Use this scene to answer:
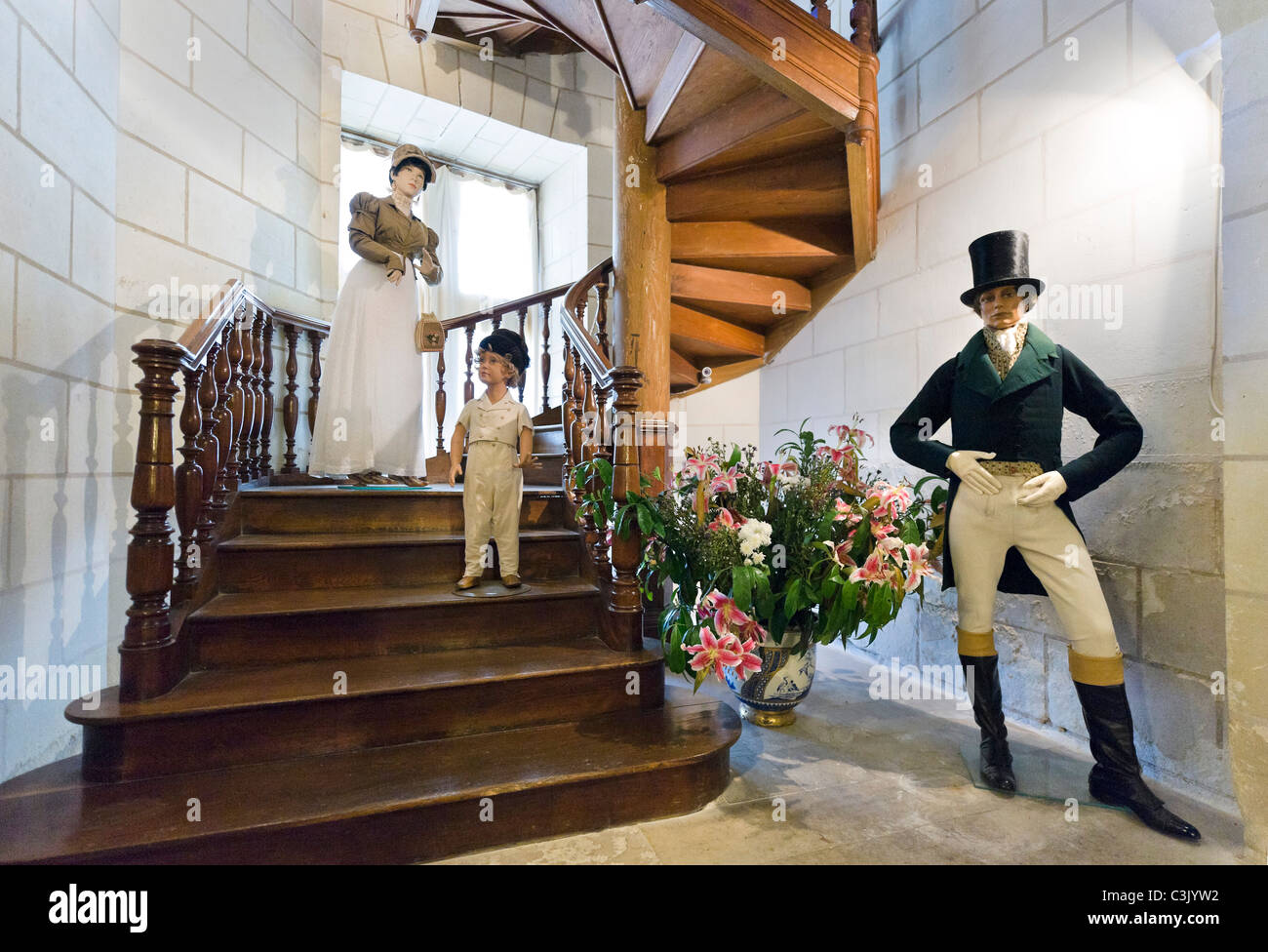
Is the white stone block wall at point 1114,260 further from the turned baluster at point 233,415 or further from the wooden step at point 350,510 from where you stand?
the turned baluster at point 233,415

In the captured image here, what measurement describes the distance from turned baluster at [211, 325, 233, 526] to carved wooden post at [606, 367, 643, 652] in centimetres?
126

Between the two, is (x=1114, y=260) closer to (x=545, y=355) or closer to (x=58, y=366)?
(x=545, y=355)

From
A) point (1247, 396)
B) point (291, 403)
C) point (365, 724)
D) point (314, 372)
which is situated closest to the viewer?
point (1247, 396)

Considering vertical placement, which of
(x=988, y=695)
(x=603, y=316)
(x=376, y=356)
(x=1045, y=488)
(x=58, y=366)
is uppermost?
(x=603, y=316)

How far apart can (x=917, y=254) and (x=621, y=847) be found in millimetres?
2536

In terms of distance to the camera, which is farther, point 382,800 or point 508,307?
point 508,307

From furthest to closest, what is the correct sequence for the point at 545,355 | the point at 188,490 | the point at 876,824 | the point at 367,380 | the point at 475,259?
the point at 475,259 → the point at 545,355 → the point at 367,380 → the point at 188,490 → the point at 876,824

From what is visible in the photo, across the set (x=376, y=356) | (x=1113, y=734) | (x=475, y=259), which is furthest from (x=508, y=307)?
(x=1113, y=734)

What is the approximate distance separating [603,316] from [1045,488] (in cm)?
197

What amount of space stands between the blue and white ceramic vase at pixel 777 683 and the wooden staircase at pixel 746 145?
1728 millimetres

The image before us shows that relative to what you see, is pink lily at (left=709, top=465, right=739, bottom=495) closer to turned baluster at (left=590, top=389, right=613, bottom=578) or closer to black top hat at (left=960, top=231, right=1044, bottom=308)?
turned baluster at (left=590, top=389, right=613, bottom=578)

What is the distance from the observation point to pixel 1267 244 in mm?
1274

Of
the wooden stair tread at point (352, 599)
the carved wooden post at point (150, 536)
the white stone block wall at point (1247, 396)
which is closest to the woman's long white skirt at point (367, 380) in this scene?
the wooden stair tread at point (352, 599)

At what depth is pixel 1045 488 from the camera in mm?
1531
